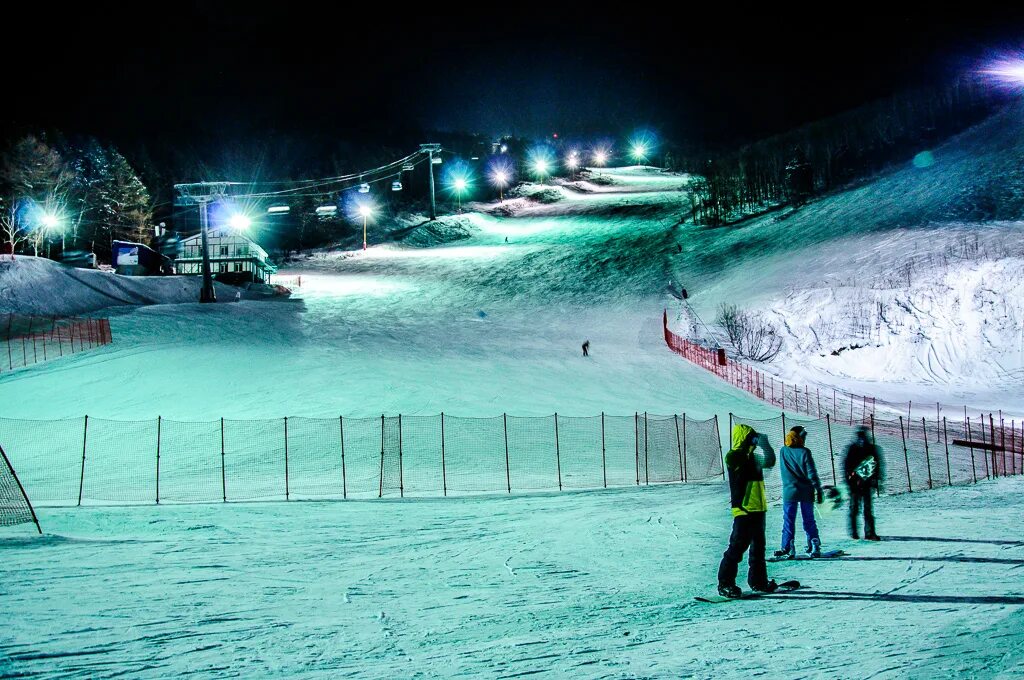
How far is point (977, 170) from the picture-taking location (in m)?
58.8

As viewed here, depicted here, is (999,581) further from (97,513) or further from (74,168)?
(74,168)

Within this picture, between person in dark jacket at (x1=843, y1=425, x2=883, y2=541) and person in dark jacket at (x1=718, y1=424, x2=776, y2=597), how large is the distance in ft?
8.94

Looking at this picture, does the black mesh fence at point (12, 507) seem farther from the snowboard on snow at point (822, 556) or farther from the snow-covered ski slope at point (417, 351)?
the snowboard on snow at point (822, 556)

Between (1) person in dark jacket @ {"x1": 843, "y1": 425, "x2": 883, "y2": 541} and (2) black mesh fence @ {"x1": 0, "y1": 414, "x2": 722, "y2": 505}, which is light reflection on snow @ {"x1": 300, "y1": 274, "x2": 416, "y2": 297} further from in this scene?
(1) person in dark jacket @ {"x1": 843, "y1": 425, "x2": 883, "y2": 541}

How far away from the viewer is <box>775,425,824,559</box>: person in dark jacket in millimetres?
7727

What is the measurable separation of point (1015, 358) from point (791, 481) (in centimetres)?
3280

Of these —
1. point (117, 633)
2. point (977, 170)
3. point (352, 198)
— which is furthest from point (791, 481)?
point (352, 198)

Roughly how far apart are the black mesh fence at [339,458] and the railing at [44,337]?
35.1 ft

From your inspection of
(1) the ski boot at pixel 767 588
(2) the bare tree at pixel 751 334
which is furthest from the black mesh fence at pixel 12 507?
(2) the bare tree at pixel 751 334

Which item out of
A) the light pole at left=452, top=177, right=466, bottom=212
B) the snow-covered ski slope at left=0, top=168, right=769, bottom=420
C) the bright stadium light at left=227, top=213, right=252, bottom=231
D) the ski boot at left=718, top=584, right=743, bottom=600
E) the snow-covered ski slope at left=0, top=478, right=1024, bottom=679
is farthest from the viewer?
the light pole at left=452, top=177, right=466, bottom=212

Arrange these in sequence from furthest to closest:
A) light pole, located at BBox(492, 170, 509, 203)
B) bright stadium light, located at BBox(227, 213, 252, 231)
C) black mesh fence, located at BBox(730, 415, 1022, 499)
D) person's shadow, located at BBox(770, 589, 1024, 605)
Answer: light pole, located at BBox(492, 170, 509, 203)
bright stadium light, located at BBox(227, 213, 252, 231)
black mesh fence, located at BBox(730, 415, 1022, 499)
person's shadow, located at BBox(770, 589, 1024, 605)

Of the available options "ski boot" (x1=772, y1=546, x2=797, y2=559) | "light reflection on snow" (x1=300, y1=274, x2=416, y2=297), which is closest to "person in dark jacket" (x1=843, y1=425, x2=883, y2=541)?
"ski boot" (x1=772, y1=546, x2=797, y2=559)

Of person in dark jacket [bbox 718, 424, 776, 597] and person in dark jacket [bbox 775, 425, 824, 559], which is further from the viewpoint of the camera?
person in dark jacket [bbox 775, 425, 824, 559]

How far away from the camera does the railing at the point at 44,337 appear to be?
2909cm
